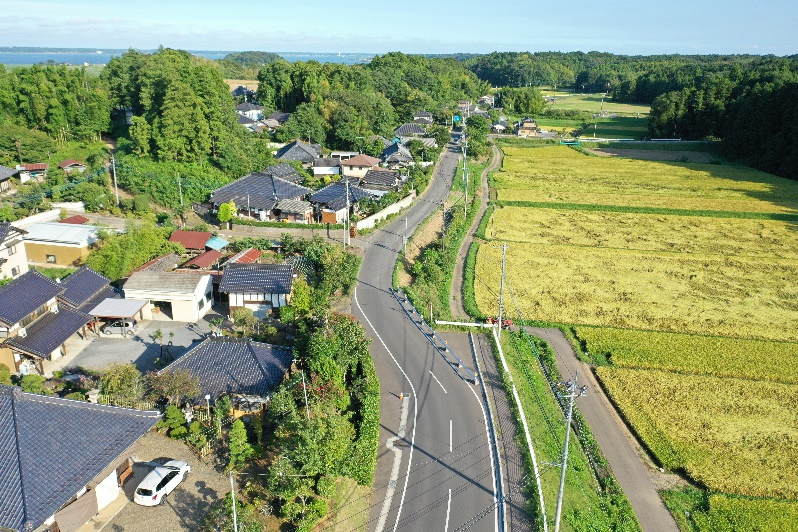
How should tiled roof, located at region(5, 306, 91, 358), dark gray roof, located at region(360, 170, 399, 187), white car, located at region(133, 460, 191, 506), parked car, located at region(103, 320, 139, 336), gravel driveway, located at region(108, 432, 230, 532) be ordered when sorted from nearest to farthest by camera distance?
gravel driveway, located at region(108, 432, 230, 532), white car, located at region(133, 460, 191, 506), tiled roof, located at region(5, 306, 91, 358), parked car, located at region(103, 320, 139, 336), dark gray roof, located at region(360, 170, 399, 187)

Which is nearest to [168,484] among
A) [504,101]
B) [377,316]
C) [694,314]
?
[377,316]

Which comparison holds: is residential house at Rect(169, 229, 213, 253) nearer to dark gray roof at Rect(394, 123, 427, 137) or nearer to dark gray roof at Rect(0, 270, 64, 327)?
dark gray roof at Rect(0, 270, 64, 327)

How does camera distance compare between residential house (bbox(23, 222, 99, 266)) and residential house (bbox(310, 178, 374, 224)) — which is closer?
residential house (bbox(23, 222, 99, 266))

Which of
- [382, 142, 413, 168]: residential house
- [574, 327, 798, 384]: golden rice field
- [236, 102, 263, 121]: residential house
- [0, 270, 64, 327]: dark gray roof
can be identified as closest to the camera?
[0, 270, 64, 327]: dark gray roof

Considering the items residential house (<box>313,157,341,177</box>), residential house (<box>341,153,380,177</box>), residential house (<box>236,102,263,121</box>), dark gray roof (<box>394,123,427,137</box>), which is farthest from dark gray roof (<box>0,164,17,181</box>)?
dark gray roof (<box>394,123,427,137</box>)

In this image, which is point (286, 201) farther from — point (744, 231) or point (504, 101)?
point (504, 101)
